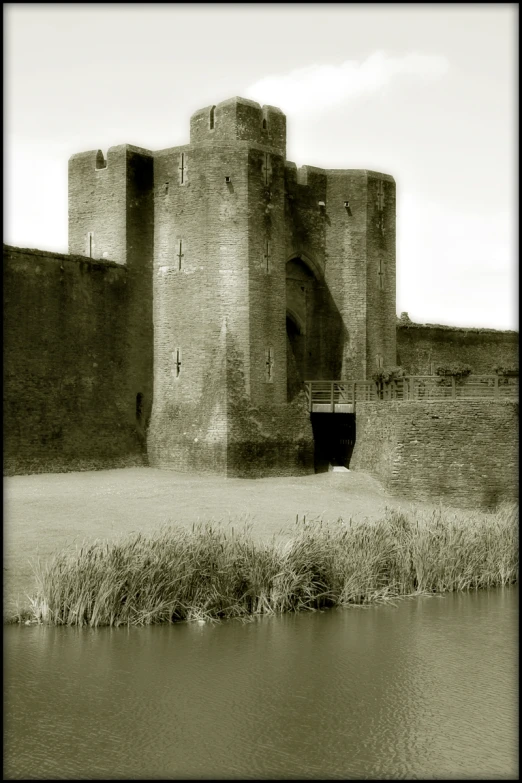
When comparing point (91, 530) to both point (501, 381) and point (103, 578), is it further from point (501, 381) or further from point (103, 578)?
point (501, 381)

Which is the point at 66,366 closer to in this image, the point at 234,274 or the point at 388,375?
the point at 234,274

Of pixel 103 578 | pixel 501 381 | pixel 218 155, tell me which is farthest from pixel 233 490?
pixel 501 381

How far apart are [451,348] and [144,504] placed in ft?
58.2

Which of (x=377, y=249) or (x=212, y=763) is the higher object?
(x=377, y=249)

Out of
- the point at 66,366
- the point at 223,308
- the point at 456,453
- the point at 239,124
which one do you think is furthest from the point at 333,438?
the point at 239,124

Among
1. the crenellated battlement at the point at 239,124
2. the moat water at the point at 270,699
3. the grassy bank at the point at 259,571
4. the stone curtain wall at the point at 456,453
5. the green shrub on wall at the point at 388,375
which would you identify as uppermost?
the crenellated battlement at the point at 239,124

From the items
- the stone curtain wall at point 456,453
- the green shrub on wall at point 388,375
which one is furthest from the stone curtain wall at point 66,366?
the stone curtain wall at point 456,453

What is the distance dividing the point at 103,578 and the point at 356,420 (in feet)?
44.1

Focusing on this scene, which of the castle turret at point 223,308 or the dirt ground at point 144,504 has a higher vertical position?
the castle turret at point 223,308

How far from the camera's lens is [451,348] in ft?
111

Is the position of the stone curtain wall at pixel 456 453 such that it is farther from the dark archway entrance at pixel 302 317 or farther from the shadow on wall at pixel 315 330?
the dark archway entrance at pixel 302 317

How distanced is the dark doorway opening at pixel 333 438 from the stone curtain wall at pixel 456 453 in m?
3.26

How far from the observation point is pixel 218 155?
24.0 meters

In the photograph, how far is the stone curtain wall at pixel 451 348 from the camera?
32.2 meters
